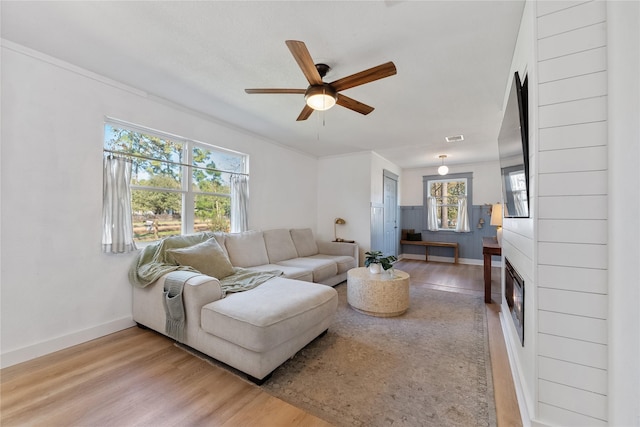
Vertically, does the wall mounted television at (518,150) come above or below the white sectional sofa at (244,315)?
above

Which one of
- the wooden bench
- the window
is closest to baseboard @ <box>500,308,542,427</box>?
the window

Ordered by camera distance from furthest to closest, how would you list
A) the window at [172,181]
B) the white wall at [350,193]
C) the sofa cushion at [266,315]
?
the white wall at [350,193], the window at [172,181], the sofa cushion at [266,315]

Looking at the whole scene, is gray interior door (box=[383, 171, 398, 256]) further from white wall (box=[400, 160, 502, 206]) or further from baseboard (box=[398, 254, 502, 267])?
white wall (box=[400, 160, 502, 206])

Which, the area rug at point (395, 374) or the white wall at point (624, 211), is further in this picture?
the area rug at point (395, 374)

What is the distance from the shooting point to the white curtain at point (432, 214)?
6480mm

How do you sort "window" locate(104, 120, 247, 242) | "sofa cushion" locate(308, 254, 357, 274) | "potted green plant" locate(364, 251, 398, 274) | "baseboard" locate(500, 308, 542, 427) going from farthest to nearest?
"sofa cushion" locate(308, 254, 357, 274)
"potted green plant" locate(364, 251, 398, 274)
"window" locate(104, 120, 247, 242)
"baseboard" locate(500, 308, 542, 427)

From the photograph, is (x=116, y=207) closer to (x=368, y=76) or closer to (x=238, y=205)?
(x=238, y=205)

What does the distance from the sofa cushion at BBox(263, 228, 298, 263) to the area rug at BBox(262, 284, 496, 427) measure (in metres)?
1.55

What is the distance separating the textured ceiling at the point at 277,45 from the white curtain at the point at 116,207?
0.88 meters

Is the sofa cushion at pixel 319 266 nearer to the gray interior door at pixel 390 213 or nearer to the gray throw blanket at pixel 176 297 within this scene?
the gray throw blanket at pixel 176 297

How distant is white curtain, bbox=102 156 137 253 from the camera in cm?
237

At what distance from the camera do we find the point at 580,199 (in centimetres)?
115

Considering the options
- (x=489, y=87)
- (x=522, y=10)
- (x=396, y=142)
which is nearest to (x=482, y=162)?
(x=396, y=142)

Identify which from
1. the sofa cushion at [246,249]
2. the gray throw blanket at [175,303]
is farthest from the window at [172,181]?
the gray throw blanket at [175,303]
